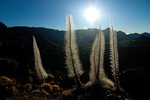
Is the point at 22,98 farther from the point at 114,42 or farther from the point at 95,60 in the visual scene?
the point at 114,42

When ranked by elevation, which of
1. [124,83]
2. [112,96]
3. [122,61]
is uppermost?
[112,96]

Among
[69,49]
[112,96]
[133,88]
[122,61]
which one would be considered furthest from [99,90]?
[122,61]

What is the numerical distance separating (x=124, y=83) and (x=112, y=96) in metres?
5.34

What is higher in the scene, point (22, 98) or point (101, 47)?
point (101, 47)

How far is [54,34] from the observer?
175125 mm

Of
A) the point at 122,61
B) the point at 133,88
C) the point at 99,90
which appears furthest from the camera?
the point at 122,61

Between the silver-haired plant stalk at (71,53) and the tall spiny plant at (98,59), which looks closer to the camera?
the tall spiny plant at (98,59)

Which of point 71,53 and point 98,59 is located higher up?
point 71,53

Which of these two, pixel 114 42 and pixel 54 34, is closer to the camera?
pixel 114 42

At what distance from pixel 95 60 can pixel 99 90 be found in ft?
6.34

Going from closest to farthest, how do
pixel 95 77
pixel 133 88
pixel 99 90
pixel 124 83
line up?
pixel 99 90, pixel 95 77, pixel 133 88, pixel 124 83

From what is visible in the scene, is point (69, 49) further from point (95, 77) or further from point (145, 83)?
point (145, 83)

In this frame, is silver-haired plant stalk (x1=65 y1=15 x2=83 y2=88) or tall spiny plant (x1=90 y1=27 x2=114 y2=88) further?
silver-haired plant stalk (x1=65 y1=15 x2=83 y2=88)

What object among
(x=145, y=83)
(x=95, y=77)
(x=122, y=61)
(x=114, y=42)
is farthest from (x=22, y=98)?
(x=122, y=61)
